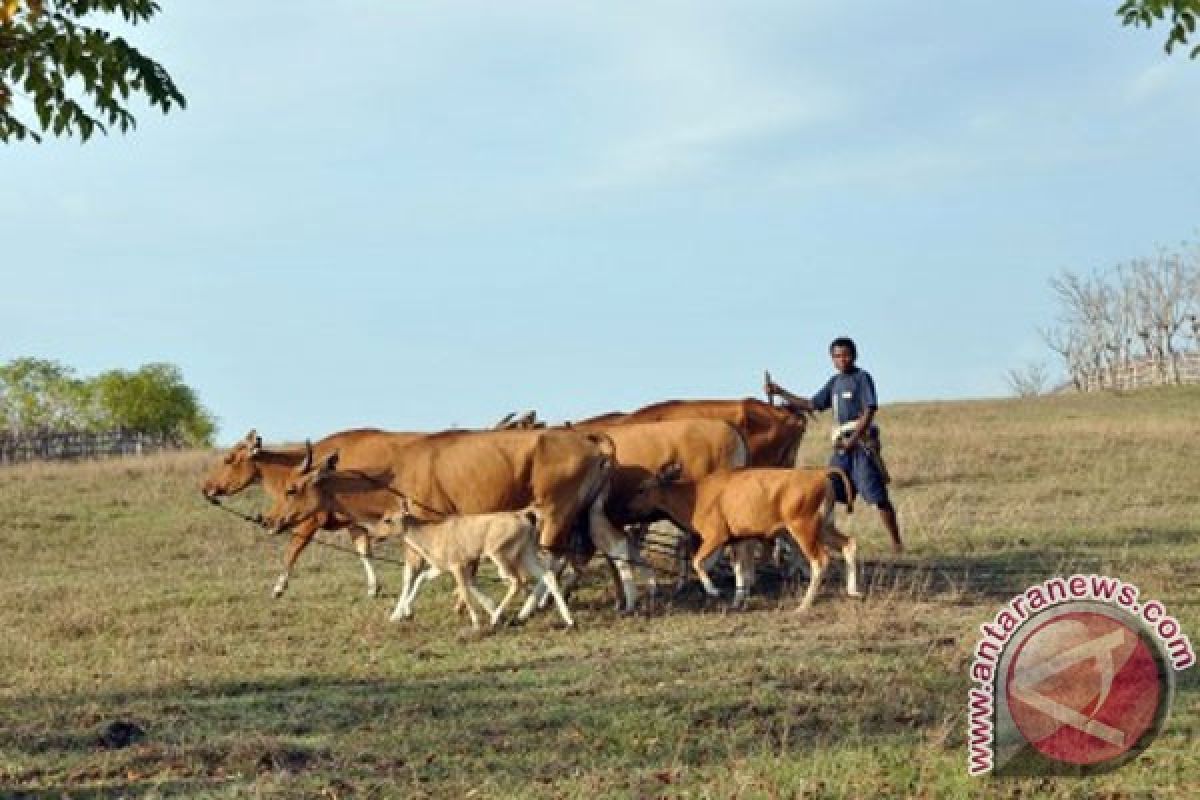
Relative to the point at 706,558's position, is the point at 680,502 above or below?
above

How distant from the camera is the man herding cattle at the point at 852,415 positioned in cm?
1492

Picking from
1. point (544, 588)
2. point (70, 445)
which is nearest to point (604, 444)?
point (544, 588)

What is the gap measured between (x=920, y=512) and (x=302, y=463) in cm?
955

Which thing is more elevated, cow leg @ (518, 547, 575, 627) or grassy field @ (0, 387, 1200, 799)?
cow leg @ (518, 547, 575, 627)

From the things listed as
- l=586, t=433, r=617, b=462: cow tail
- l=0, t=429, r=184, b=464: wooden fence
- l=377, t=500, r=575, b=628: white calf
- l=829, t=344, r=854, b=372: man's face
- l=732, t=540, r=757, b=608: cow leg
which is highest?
l=0, t=429, r=184, b=464: wooden fence

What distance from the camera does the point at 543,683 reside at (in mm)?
9859

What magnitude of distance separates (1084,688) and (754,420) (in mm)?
6960

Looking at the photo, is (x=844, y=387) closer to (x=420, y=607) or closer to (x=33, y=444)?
(x=420, y=607)

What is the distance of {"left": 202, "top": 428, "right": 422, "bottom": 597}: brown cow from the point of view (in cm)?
1434

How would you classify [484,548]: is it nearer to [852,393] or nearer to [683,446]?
[683,446]

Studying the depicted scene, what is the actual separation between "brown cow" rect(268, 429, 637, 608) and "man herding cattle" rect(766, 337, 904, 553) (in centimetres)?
262

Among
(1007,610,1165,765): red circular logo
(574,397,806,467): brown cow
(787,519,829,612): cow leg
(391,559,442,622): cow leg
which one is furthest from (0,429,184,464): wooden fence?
(1007,610,1165,765): red circular logo

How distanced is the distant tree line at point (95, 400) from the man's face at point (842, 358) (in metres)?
57.9

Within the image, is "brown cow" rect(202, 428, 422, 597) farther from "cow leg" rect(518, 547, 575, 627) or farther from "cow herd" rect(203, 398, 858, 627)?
"cow leg" rect(518, 547, 575, 627)
